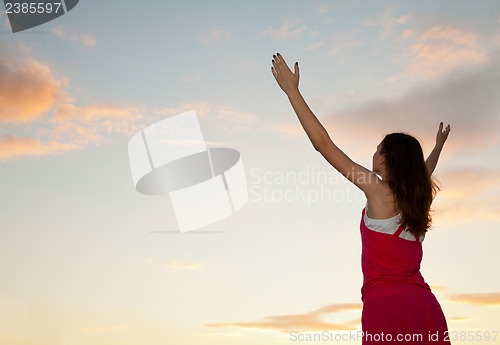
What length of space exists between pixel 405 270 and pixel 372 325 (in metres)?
0.63

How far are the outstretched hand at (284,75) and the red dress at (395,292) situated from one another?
61.0 inches

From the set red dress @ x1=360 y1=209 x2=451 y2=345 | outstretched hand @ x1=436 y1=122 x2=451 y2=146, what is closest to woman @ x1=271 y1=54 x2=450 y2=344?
red dress @ x1=360 y1=209 x2=451 y2=345

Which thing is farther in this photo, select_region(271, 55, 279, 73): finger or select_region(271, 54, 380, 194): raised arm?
select_region(271, 55, 279, 73): finger

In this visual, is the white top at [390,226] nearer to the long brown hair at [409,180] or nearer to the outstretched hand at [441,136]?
the long brown hair at [409,180]

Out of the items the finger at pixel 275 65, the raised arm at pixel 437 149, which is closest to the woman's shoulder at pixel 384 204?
the finger at pixel 275 65

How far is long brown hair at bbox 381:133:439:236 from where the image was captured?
482 cm

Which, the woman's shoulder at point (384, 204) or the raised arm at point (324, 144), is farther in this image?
the woman's shoulder at point (384, 204)

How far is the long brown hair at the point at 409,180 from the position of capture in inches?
190

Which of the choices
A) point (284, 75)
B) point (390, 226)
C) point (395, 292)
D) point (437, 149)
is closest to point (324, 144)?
point (284, 75)

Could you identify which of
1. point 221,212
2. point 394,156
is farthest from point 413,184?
point 221,212

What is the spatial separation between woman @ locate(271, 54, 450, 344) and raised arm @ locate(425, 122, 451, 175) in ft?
5.49

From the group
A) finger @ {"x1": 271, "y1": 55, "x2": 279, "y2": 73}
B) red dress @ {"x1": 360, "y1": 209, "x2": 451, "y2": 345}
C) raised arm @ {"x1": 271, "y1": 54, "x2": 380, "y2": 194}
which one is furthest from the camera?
finger @ {"x1": 271, "y1": 55, "x2": 279, "y2": 73}

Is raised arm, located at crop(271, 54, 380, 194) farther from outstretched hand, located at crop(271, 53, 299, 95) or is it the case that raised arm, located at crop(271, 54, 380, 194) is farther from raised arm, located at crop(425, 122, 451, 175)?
raised arm, located at crop(425, 122, 451, 175)

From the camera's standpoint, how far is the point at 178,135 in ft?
43.9
